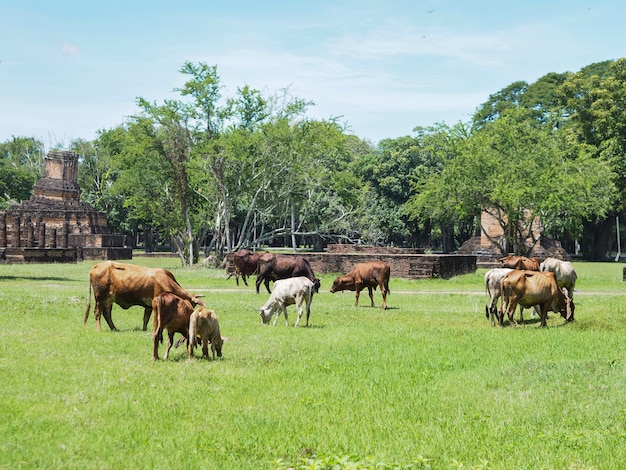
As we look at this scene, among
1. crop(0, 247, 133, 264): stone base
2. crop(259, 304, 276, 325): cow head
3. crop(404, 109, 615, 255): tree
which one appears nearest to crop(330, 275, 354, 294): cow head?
crop(259, 304, 276, 325): cow head

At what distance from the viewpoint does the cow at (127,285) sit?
14.6 metres

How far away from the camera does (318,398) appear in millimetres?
9281

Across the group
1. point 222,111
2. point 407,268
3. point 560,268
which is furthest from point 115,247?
point 560,268

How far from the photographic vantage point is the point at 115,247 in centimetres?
5862

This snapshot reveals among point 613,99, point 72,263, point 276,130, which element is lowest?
point 72,263

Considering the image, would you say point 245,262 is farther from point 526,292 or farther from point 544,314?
point 526,292

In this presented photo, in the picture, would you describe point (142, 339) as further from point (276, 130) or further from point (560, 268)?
point (276, 130)

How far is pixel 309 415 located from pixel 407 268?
2378 centimetres

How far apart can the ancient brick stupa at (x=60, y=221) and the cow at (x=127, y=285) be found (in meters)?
39.7

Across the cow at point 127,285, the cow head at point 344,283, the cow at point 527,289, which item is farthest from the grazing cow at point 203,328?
the cow head at point 344,283

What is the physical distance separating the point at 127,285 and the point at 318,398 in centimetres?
663

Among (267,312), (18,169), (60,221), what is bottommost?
(267,312)

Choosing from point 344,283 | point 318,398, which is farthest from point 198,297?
point 344,283

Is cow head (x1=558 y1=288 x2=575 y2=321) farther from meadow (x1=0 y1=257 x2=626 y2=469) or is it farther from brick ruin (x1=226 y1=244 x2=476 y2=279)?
brick ruin (x1=226 y1=244 x2=476 y2=279)
